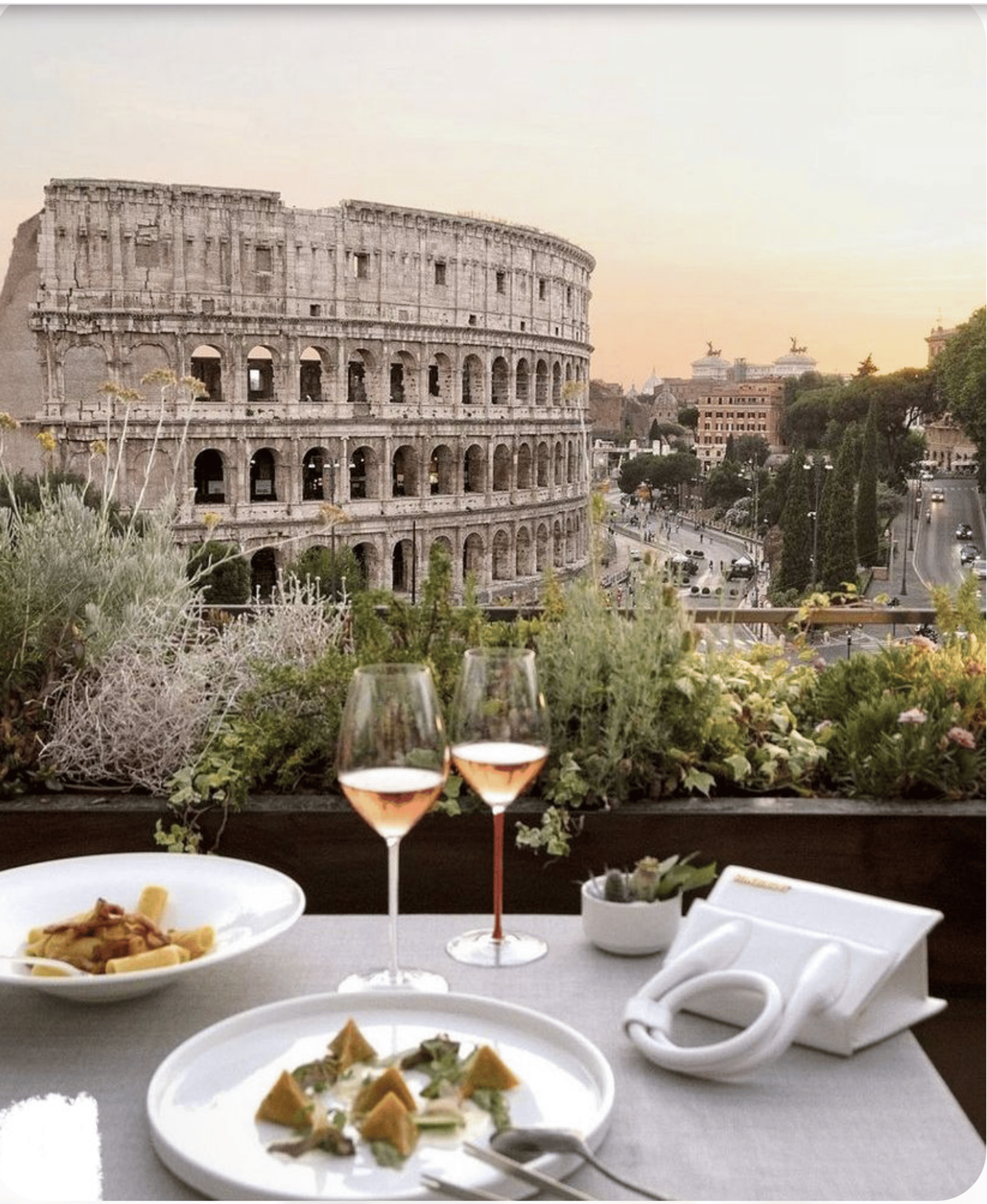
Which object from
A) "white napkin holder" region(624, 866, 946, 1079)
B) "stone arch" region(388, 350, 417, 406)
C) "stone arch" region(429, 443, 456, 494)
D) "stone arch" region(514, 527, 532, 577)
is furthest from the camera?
"stone arch" region(514, 527, 532, 577)

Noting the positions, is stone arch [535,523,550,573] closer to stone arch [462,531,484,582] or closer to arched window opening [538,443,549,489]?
arched window opening [538,443,549,489]

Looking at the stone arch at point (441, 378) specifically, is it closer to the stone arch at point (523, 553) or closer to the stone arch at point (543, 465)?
the stone arch at point (543, 465)

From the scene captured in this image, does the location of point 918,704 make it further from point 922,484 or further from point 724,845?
point 922,484

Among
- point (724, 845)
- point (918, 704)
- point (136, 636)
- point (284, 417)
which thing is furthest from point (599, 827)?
point (284, 417)

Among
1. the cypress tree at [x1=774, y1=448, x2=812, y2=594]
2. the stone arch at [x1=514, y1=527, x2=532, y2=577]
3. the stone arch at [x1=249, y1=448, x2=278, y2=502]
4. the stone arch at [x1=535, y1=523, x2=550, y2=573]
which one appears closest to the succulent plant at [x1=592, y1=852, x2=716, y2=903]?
the cypress tree at [x1=774, y1=448, x2=812, y2=594]

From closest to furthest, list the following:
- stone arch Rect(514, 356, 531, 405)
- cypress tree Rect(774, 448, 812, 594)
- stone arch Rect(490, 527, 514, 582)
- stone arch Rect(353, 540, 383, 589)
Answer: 1. cypress tree Rect(774, 448, 812, 594)
2. stone arch Rect(353, 540, 383, 589)
3. stone arch Rect(490, 527, 514, 582)
4. stone arch Rect(514, 356, 531, 405)

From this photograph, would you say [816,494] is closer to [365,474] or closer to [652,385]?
[365,474]
